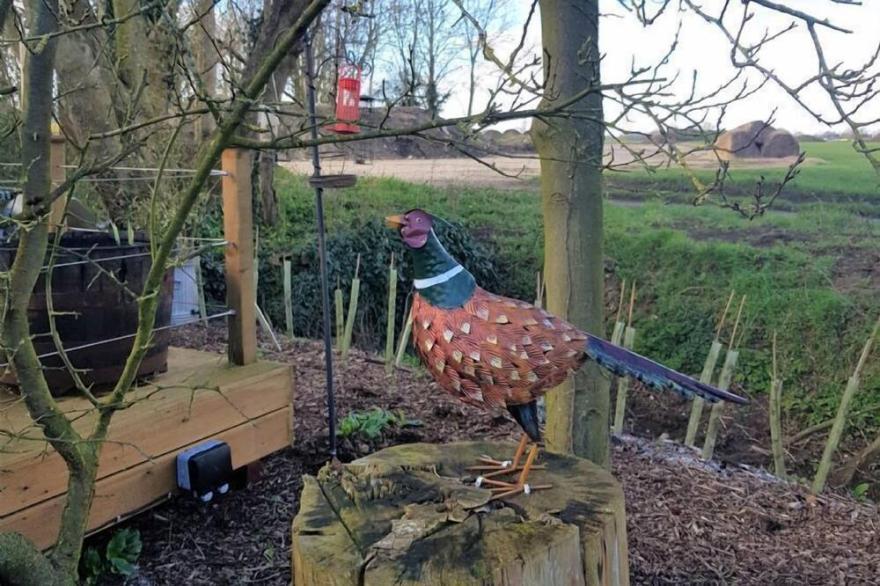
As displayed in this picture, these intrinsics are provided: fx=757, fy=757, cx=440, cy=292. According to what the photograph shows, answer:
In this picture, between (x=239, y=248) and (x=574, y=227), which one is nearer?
(x=574, y=227)

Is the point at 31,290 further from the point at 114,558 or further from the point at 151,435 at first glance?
the point at 114,558

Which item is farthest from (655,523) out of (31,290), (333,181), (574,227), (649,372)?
(31,290)

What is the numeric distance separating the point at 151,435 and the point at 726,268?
6141 mm

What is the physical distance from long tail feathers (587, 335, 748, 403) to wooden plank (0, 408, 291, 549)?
1366 millimetres

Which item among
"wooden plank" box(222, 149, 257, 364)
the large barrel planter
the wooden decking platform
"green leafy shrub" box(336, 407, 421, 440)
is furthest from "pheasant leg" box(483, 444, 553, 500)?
"green leafy shrub" box(336, 407, 421, 440)

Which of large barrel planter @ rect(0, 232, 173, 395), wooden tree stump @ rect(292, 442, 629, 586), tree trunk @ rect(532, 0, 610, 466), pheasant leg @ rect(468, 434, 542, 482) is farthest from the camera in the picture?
tree trunk @ rect(532, 0, 610, 466)

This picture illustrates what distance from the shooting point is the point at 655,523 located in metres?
3.24

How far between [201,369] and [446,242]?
5.16m

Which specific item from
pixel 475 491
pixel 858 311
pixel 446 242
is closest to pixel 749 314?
pixel 858 311

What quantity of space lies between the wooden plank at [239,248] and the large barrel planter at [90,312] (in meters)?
0.37

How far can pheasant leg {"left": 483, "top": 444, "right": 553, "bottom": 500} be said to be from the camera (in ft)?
6.70

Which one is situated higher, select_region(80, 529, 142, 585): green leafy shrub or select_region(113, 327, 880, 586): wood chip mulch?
select_region(80, 529, 142, 585): green leafy shrub

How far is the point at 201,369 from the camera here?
130 inches

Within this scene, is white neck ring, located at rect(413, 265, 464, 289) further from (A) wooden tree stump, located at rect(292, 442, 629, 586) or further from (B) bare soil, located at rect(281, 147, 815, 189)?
(B) bare soil, located at rect(281, 147, 815, 189)
